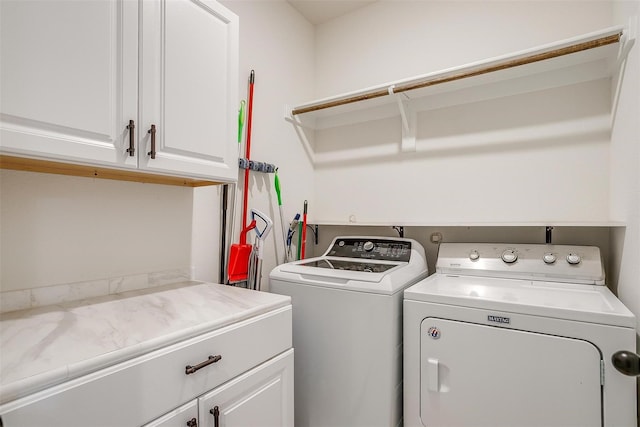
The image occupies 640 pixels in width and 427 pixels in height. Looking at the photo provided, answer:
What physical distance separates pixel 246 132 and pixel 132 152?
0.97 metres

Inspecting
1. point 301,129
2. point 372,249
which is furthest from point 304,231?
point 301,129

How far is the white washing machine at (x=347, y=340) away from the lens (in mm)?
1493

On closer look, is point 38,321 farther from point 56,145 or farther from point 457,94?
point 457,94

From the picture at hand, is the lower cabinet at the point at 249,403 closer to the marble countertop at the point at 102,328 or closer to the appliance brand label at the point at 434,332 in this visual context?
the marble countertop at the point at 102,328

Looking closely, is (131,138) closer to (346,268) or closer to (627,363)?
(346,268)

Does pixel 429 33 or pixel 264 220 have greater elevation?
pixel 429 33

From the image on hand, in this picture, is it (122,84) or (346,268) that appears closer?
(122,84)

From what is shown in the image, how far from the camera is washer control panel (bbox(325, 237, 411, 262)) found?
6.67ft

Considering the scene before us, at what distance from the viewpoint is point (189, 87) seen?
1.33 metres

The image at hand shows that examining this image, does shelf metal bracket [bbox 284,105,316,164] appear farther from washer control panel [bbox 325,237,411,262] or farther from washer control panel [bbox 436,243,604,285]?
washer control panel [bbox 436,243,604,285]

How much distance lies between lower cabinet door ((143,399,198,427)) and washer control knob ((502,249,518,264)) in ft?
5.32

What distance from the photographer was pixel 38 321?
1.04m

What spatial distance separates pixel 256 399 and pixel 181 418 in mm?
320

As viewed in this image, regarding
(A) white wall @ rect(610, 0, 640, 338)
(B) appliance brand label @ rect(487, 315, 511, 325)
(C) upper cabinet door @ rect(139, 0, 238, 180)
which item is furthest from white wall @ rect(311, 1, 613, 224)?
(C) upper cabinet door @ rect(139, 0, 238, 180)
